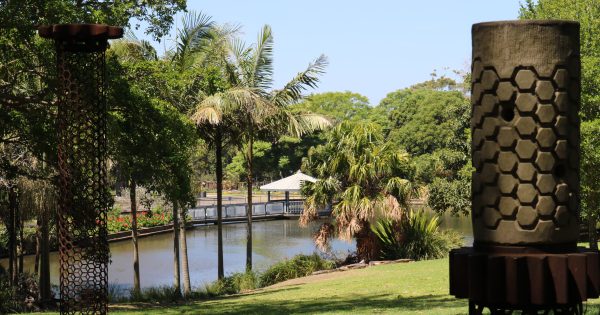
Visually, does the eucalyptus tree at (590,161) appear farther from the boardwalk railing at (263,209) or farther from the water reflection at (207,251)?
the boardwalk railing at (263,209)

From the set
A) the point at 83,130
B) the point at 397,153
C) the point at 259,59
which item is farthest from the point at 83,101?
the point at 397,153

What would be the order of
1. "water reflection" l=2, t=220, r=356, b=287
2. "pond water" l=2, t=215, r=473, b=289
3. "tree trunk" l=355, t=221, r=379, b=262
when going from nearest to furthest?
1. "tree trunk" l=355, t=221, r=379, b=262
2. "pond water" l=2, t=215, r=473, b=289
3. "water reflection" l=2, t=220, r=356, b=287

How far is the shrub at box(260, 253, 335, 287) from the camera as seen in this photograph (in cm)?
2544

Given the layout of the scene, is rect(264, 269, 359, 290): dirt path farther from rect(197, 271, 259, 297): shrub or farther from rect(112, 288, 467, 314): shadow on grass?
rect(112, 288, 467, 314): shadow on grass

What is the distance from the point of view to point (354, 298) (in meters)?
17.3

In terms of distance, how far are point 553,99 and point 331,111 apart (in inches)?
4140

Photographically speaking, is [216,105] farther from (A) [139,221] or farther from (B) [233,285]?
(A) [139,221]

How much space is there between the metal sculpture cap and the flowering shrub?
35639 millimetres

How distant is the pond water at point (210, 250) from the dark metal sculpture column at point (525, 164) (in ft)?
77.7

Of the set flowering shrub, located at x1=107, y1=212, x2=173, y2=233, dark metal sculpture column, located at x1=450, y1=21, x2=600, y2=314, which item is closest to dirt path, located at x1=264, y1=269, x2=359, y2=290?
dark metal sculpture column, located at x1=450, y1=21, x2=600, y2=314

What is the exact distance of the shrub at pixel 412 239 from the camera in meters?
27.8

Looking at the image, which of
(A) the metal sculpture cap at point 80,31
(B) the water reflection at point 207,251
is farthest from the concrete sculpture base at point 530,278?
(B) the water reflection at point 207,251

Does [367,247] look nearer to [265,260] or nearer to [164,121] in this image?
[265,260]

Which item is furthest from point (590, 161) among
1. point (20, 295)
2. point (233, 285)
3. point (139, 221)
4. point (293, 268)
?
point (139, 221)
